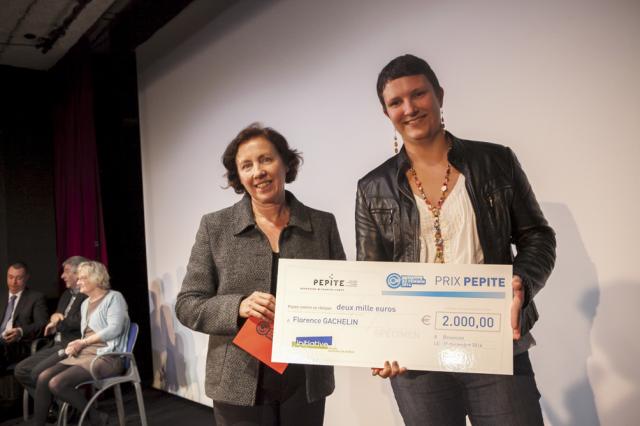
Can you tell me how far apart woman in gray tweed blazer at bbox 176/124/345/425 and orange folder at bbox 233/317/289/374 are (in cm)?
3

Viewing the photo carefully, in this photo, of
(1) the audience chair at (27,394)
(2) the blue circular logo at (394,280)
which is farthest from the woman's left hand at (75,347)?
(2) the blue circular logo at (394,280)

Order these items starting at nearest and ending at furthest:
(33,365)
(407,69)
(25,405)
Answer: (407,69)
(33,365)
(25,405)

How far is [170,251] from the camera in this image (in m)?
5.04

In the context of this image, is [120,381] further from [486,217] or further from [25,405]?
[486,217]

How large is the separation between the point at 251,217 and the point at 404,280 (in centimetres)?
56

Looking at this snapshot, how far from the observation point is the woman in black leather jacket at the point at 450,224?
163 cm

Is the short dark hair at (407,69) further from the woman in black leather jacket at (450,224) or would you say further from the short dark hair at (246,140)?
the short dark hair at (246,140)

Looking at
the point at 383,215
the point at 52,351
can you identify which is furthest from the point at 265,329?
the point at 52,351

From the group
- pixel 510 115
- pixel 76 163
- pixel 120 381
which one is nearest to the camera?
pixel 510 115

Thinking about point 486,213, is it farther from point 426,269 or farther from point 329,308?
point 329,308

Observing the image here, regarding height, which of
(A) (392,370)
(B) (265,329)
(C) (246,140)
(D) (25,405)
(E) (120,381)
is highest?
(C) (246,140)

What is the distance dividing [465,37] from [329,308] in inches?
64.1

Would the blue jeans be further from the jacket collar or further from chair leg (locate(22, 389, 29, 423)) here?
chair leg (locate(22, 389, 29, 423))

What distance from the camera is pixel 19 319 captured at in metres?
5.04
